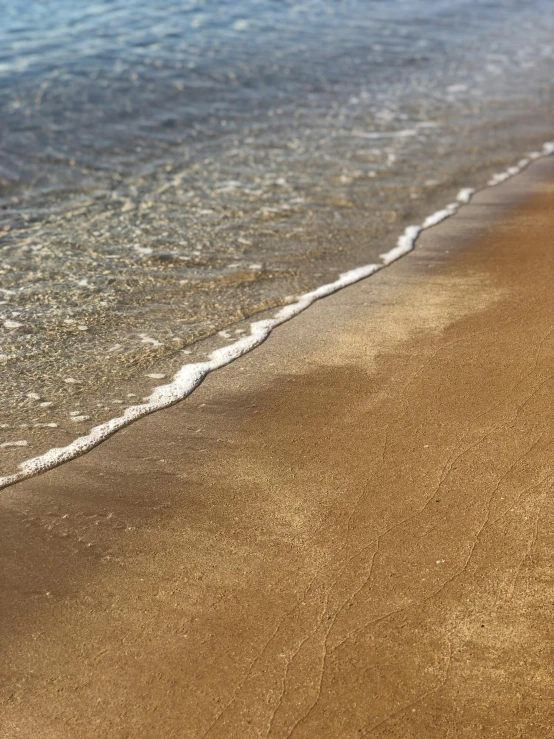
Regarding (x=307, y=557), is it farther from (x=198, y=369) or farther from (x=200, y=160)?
(x=200, y=160)

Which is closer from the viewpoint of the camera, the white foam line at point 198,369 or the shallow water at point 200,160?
the white foam line at point 198,369

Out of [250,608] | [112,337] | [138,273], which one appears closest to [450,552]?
[250,608]

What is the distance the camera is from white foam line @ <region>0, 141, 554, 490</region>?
3.62 m

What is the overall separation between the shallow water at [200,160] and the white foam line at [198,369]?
10 centimetres

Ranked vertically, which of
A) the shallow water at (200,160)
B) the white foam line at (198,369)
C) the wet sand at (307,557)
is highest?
the shallow water at (200,160)

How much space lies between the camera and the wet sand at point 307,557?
2.46m

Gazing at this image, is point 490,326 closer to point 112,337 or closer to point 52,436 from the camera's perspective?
point 112,337

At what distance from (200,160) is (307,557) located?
6219 mm

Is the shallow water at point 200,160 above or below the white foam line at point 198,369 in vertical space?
above

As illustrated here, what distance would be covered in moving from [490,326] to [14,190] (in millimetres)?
5017

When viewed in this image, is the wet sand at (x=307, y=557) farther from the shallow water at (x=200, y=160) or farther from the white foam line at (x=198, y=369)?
the shallow water at (x=200, y=160)

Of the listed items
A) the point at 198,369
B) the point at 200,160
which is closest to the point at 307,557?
the point at 198,369

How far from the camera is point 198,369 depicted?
173 inches

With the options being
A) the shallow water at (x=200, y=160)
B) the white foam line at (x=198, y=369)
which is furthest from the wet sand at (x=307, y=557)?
the shallow water at (x=200, y=160)
